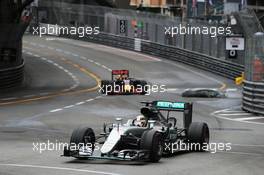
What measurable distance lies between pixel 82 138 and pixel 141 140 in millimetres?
1467

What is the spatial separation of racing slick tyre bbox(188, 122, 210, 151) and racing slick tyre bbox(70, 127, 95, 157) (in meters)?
2.51

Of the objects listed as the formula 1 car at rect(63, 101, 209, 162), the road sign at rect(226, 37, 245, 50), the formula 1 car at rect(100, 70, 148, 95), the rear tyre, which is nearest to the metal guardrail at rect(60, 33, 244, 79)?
the road sign at rect(226, 37, 245, 50)

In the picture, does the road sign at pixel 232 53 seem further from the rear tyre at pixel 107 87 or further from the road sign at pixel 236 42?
the rear tyre at pixel 107 87

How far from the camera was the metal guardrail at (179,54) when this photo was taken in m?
→ 49.2

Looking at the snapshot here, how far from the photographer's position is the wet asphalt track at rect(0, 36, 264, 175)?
14.4m

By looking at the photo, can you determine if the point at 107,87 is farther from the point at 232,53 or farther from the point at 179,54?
the point at 179,54
